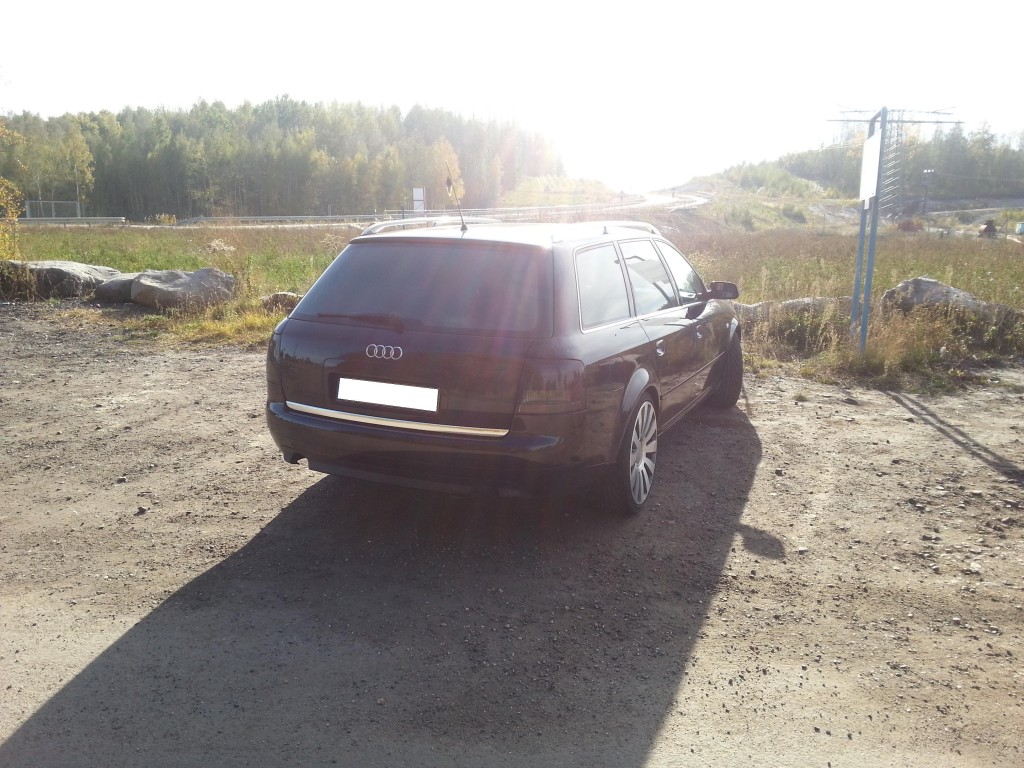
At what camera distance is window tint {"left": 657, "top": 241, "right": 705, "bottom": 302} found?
226 inches

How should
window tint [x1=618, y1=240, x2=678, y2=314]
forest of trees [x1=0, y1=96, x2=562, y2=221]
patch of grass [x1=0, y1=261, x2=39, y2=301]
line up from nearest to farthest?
1. window tint [x1=618, y1=240, x2=678, y2=314]
2. patch of grass [x1=0, y1=261, x2=39, y2=301]
3. forest of trees [x1=0, y1=96, x2=562, y2=221]

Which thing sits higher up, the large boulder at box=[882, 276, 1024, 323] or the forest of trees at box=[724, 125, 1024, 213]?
the forest of trees at box=[724, 125, 1024, 213]

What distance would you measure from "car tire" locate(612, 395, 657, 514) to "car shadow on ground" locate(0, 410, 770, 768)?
142 mm

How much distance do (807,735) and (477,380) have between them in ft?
6.48

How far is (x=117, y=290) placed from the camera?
12.5 m

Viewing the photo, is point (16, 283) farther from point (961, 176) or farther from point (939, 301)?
point (961, 176)

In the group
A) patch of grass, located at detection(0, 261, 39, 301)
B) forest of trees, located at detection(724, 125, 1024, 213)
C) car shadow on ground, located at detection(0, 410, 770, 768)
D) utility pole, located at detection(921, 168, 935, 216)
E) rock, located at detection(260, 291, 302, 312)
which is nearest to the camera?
car shadow on ground, located at detection(0, 410, 770, 768)

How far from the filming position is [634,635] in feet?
10.9

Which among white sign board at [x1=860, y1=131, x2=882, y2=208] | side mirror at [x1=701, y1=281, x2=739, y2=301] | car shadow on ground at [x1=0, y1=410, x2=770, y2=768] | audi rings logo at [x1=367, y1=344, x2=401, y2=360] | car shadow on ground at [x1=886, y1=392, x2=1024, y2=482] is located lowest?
car shadow on ground at [x1=0, y1=410, x2=770, y2=768]

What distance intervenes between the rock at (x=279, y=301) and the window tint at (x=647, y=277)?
7.33 meters

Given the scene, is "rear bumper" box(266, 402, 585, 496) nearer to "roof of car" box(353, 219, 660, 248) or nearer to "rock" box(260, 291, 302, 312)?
"roof of car" box(353, 219, 660, 248)

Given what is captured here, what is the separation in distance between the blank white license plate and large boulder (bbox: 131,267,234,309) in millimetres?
8607

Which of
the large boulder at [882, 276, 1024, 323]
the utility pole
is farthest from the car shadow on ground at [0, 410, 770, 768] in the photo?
the utility pole

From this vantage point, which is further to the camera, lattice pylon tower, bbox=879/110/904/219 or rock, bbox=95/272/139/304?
rock, bbox=95/272/139/304
